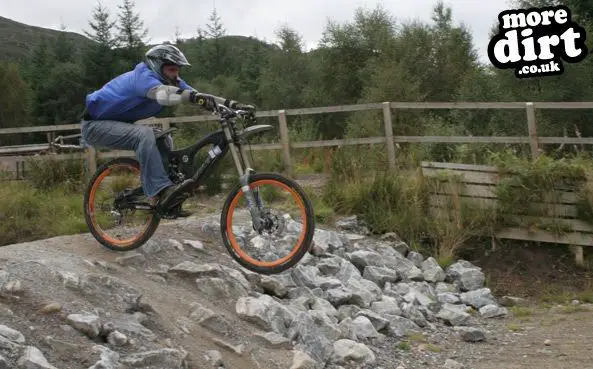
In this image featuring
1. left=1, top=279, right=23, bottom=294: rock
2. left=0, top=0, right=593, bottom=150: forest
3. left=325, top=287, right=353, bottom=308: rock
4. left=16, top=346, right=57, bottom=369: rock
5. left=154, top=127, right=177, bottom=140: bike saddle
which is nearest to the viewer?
left=16, top=346, right=57, bottom=369: rock

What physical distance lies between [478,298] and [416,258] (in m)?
0.98

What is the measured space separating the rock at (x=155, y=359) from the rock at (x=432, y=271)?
4.62 meters

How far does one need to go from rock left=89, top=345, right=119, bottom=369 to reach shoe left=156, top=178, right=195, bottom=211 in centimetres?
158

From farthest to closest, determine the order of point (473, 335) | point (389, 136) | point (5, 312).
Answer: point (389, 136), point (473, 335), point (5, 312)

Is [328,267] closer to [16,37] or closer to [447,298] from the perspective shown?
[447,298]

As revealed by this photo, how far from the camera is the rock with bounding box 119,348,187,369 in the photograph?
14.1 ft

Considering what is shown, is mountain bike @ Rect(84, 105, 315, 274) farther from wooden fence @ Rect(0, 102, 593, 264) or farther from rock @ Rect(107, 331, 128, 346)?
wooden fence @ Rect(0, 102, 593, 264)

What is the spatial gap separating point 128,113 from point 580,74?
2177cm

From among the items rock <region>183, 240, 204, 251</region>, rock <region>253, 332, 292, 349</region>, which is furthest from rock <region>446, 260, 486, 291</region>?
rock <region>253, 332, 292, 349</region>

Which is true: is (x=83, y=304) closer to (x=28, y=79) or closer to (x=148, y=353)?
(x=148, y=353)

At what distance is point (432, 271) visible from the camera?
28.4 ft

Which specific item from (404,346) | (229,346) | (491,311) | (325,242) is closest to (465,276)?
(491,311)

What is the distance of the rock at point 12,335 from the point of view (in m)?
4.06

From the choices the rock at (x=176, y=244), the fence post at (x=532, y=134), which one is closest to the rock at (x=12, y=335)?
the rock at (x=176, y=244)
